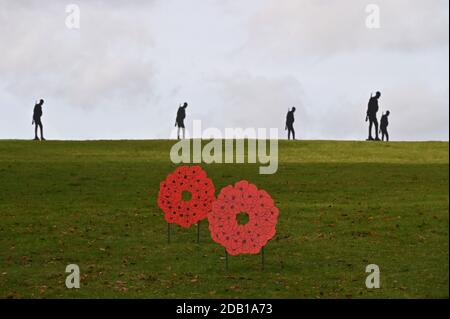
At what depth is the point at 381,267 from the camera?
2584 cm

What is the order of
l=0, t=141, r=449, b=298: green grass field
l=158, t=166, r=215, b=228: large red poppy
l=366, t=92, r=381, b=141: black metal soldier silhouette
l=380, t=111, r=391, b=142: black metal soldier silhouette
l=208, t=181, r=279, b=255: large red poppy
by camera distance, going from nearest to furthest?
l=0, t=141, r=449, b=298: green grass field, l=208, t=181, r=279, b=255: large red poppy, l=158, t=166, r=215, b=228: large red poppy, l=366, t=92, r=381, b=141: black metal soldier silhouette, l=380, t=111, r=391, b=142: black metal soldier silhouette

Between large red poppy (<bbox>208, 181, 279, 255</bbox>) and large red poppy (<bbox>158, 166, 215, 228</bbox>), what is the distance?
4239 mm

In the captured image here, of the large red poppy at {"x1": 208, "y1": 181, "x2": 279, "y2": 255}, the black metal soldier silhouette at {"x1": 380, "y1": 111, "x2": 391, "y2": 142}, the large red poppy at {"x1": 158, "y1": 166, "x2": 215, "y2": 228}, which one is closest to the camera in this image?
the large red poppy at {"x1": 208, "y1": 181, "x2": 279, "y2": 255}

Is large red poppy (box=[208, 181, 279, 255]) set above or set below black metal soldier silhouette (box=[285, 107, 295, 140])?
below

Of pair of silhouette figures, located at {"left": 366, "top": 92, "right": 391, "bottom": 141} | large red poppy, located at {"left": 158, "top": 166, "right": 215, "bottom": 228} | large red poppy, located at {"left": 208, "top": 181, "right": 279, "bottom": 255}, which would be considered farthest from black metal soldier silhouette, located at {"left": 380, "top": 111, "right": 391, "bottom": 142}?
large red poppy, located at {"left": 208, "top": 181, "right": 279, "bottom": 255}

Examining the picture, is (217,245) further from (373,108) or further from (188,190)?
(373,108)

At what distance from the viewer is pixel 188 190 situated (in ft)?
96.3

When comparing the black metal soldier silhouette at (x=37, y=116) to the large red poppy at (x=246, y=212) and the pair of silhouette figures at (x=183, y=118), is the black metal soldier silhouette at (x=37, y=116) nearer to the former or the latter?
the pair of silhouette figures at (x=183, y=118)

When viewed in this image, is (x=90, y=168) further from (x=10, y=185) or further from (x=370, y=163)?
(x=370, y=163)

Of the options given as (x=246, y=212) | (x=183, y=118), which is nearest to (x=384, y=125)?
(x=183, y=118)

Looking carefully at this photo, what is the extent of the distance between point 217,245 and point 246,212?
14.9 feet

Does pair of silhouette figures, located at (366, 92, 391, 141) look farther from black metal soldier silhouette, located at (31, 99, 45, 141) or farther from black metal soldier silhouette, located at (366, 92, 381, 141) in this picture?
black metal soldier silhouette, located at (31, 99, 45, 141)

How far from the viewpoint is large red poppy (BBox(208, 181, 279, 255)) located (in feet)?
81.6

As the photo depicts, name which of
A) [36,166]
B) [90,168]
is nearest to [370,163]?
[90,168]
